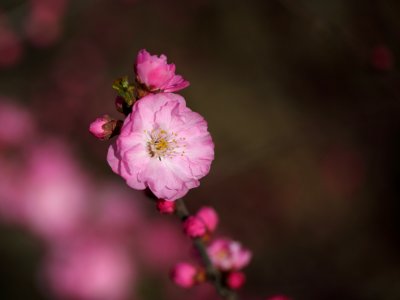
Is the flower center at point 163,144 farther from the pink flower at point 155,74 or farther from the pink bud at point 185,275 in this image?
the pink bud at point 185,275

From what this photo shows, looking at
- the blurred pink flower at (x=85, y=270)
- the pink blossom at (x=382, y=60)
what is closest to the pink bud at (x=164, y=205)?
the pink blossom at (x=382, y=60)

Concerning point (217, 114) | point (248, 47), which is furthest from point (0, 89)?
point (248, 47)

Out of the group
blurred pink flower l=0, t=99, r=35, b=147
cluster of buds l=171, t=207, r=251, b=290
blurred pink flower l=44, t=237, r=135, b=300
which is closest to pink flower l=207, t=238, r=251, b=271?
cluster of buds l=171, t=207, r=251, b=290

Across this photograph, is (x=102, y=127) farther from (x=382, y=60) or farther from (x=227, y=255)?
(x=382, y=60)

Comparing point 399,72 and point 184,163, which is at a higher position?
point 399,72

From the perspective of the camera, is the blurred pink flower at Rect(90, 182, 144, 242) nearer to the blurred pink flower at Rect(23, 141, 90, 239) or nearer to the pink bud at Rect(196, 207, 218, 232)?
the blurred pink flower at Rect(23, 141, 90, 239)

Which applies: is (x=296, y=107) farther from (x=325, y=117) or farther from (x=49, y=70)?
(x=49, y=70)
